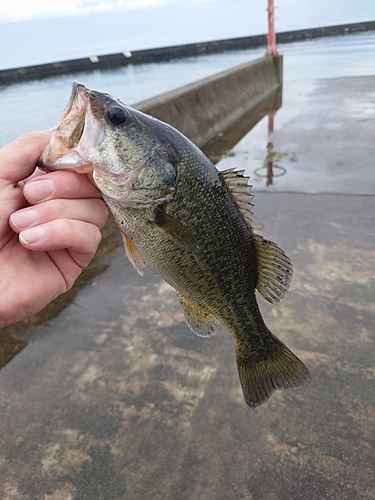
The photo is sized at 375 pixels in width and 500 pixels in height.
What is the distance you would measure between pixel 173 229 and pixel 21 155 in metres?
0.69

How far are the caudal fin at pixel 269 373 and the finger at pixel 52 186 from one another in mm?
1086

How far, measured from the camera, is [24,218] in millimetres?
1360

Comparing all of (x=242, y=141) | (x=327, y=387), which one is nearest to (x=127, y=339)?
(x=327, y=387)

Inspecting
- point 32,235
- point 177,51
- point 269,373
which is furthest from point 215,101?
point 177,51

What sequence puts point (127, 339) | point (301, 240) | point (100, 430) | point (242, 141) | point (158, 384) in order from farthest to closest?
point (242, 141), point (301, 240), point (127, 339), point (158, 384), point (100, 430)

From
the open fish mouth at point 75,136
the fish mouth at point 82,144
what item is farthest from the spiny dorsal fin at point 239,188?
the open fish mouth at point 75,136

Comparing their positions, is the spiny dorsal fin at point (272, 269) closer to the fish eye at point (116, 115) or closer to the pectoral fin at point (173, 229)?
the pectoral fin at point (173, 229)

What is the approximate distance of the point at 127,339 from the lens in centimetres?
299

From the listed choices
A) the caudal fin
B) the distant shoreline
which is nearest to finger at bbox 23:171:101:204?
the caudal fin

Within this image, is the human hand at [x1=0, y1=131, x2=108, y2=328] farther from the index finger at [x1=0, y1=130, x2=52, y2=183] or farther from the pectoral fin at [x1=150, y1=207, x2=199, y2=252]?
the pectoral fin at [x1=150, y1=207, x2=199, y2=252]

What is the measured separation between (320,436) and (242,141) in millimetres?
7161

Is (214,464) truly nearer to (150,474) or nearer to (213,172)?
(150,474)

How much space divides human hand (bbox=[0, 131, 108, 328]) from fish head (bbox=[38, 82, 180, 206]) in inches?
3.7

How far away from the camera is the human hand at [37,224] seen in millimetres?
1372
